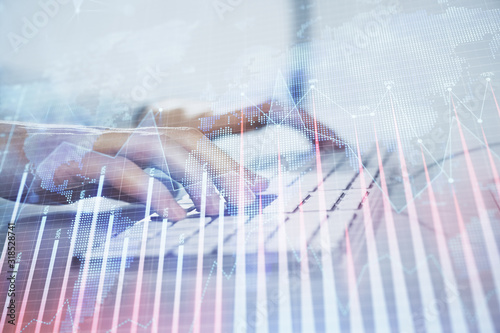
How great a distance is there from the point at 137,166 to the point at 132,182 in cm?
9

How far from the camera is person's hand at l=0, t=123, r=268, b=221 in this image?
183 centimetres

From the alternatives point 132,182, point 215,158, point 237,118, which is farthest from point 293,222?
point 132,182

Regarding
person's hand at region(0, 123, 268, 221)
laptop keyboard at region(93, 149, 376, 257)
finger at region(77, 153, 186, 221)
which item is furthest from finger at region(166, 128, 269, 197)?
finger at region(77, 153, 186, 221)

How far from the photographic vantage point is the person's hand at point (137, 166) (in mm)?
1829

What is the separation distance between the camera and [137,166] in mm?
1994

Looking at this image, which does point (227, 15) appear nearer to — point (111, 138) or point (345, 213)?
point (111, 138)

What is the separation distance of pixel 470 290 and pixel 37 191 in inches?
84.5

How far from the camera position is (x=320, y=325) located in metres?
1.49

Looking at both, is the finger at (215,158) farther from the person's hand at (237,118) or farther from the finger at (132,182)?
the finger at (132,182)

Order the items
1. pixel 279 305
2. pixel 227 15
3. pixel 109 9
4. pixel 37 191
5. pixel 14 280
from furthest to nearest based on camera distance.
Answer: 1. pixel 109 9
2. pixel 227 15
3. pixel 37 191
4. pixel 14 280
5. pixel 279 305

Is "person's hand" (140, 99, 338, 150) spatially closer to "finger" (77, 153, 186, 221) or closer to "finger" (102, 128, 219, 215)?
"finger" (102, 128, 219, 215)

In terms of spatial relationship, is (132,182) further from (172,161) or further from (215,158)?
(215,158)

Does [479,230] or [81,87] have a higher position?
[81,87]

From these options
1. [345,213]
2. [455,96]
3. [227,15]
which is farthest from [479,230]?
[227,15]
